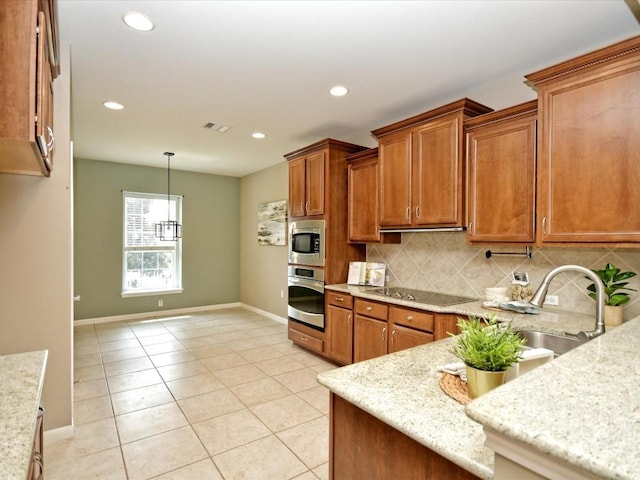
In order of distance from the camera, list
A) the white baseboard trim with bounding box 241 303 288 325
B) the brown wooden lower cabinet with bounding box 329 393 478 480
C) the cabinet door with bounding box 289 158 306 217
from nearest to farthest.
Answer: the brown wooden lower cabinet with bounding box 329 393 478 480 < the cabinet door with bounding box 289 158 306 217 < the white baseboard trim with bounding box 241 303 288 325

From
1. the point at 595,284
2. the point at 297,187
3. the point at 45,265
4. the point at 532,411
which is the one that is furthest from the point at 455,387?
the point at 297,187

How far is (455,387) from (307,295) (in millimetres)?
3059

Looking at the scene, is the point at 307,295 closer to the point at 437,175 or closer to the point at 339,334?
the point at 339,334

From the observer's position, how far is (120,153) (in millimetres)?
5062

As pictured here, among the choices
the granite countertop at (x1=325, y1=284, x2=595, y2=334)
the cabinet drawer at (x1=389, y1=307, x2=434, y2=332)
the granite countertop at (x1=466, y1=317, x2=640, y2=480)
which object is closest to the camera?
the granite countertop at (x1=466, y1=317, x2=640, y2=480)

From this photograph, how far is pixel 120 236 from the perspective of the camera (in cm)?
571

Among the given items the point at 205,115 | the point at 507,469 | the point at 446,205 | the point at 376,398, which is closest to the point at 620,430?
the point at 507,469

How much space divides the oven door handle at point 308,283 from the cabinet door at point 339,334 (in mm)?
239

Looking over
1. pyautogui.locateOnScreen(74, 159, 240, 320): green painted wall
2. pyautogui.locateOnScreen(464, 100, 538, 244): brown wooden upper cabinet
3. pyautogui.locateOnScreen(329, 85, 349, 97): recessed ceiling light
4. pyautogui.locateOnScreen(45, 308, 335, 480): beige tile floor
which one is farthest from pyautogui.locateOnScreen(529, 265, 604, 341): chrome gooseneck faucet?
pyautogui.locateOnScreen(74, 159, 240, 320): green painted wall

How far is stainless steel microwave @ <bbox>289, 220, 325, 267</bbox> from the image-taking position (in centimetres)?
392

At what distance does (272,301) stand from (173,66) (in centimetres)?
406

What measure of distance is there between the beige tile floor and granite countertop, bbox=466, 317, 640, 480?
168 centimetres

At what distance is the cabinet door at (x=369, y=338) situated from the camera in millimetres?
3184

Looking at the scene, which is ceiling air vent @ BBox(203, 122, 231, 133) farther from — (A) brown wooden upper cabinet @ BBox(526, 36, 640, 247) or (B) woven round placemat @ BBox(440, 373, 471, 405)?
(B) woven round placemat @ BBox(440, 373, 471, 405)
